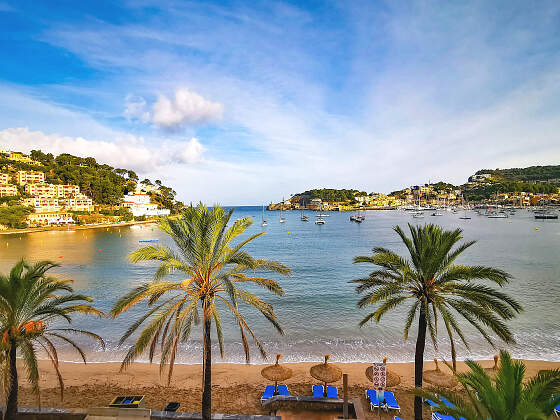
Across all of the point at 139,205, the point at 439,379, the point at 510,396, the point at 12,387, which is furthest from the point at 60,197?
the point at 510,396

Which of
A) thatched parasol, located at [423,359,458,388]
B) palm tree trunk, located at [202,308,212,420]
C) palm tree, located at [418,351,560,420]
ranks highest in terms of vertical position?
palm tree, located at [418,351,560,420]

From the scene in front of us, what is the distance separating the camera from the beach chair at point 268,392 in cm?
1143

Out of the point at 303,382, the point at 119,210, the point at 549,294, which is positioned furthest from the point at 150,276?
the point at 119,210

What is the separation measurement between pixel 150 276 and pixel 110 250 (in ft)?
85.9

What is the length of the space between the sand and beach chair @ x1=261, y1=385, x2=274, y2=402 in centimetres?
36

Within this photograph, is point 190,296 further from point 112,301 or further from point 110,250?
point 110,250

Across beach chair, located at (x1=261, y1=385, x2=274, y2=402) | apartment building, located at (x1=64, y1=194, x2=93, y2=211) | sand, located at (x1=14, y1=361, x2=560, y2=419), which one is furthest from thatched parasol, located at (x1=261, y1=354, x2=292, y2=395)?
apartment building, located at (x1=64, y1=194, x2=93, y2=211)

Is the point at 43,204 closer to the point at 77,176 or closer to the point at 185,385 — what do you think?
the point at 77,176

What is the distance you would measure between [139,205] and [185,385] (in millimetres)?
143015

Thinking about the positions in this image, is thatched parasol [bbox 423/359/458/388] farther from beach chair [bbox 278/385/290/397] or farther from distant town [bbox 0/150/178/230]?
distant town [bbox 0/150/178/230]

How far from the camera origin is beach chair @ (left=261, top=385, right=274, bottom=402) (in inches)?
450

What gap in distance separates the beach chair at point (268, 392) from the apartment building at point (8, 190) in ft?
429

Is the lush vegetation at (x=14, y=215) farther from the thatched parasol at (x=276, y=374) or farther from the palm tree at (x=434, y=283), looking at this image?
the palm tree at (x=434, y=283)

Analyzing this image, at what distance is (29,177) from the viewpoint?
118 meters
